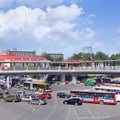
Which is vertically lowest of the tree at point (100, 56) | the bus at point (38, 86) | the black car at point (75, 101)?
the black car at point (75, 101)

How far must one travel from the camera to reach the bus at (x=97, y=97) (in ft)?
181

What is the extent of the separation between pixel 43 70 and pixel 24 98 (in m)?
37.4

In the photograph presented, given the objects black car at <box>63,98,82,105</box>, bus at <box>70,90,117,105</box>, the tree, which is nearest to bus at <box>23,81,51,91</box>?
bus at <box>70,90,117,105</box>

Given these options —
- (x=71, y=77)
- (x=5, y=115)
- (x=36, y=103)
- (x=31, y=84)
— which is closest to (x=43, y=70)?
(x=31, y=84)

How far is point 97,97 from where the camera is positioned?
56531 millimetres

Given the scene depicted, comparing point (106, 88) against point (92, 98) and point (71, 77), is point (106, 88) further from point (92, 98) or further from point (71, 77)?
point (71, 77)

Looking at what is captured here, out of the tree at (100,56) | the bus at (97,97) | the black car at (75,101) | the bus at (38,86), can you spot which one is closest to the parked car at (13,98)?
the black car at (75,101)

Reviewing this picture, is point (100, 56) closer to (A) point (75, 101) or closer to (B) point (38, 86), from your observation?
(B) point (38, 86)

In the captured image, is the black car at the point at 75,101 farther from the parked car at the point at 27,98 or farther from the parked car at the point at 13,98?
the parked car at the point at 13,98

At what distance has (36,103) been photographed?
175ft

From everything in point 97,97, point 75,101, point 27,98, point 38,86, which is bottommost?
point 75,101

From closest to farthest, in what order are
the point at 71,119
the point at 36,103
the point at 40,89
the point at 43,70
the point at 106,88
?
1. the point at 71,119
2. the point at 36,103
3. the point at 106,88
4. the point at 40,89
5. the point at 43,70

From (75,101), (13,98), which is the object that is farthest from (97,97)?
(13,98)

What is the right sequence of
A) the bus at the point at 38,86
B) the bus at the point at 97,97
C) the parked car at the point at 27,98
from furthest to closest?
1. the bus at the point at 38,86
2. the parked car at the point at 27,98
3. the bus at the point at 97,97
